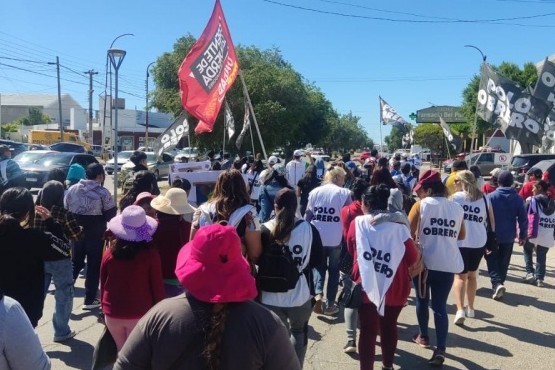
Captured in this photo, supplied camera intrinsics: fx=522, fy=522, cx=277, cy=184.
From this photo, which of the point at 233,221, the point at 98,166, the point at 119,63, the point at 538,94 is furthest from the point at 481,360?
the point at 119,63

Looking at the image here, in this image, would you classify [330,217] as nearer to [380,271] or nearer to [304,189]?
[380,271]

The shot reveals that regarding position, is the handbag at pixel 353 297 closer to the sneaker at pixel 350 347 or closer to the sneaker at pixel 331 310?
the sneaker at pixel 350 347

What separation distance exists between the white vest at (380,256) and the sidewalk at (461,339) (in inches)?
42.9

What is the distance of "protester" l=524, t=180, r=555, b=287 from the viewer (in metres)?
7.97

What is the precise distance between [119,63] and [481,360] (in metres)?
11.7

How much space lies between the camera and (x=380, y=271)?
13.8ft

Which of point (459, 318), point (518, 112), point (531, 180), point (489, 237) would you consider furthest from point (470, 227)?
point (518, 112)

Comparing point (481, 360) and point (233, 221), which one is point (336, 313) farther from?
point (233, 221)

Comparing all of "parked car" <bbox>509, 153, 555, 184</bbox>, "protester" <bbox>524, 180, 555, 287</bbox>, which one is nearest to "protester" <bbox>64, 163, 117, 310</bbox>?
"protester" <bbox>524, 180, 555, 287</bbox>

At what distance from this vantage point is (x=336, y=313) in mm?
6355

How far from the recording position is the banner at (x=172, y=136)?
11.8m

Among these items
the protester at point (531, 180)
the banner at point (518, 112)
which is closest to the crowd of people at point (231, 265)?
the protester at point (531, 180)

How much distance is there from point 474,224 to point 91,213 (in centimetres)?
448

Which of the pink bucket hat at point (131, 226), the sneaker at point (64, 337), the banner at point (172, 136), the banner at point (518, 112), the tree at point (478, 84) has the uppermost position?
the tree at point (478, 84)
